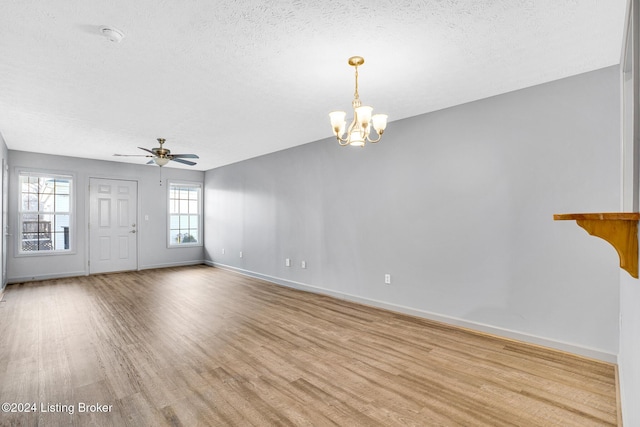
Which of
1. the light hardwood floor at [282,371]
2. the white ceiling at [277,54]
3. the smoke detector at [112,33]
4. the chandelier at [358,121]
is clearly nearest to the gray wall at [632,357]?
the light hardwood floor at [282,371]

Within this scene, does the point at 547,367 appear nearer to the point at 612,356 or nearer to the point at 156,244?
the point at 612,356

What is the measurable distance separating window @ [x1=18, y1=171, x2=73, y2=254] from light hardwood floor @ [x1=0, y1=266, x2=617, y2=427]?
2597mm

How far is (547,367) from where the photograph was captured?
2605 mm

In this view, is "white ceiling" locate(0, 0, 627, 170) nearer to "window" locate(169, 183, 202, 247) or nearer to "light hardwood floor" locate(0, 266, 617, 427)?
"light hardwood floor" locate(0, 266, 617, 427)

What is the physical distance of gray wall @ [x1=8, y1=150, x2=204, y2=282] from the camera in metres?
6.04

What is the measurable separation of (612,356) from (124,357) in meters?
4.23

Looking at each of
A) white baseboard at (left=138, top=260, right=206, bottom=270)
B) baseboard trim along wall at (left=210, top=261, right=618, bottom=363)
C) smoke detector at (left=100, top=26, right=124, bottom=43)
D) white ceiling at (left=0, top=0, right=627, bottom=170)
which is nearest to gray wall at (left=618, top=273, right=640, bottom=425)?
baseboard trim along wall at (left=210, top=261, right=618, bottom=363)

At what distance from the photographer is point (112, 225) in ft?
23.4

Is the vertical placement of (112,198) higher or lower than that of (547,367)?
higher

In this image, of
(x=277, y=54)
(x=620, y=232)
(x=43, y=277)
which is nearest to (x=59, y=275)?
(x=43, y=277)

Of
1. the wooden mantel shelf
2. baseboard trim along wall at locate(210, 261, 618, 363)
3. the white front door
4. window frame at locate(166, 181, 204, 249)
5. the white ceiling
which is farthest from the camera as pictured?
window frame at locate(166, 181, 204, 249)

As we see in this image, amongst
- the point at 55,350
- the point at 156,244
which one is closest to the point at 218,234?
the point at 156,244

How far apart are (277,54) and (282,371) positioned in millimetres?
2553

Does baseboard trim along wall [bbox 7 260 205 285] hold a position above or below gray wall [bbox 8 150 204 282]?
below
